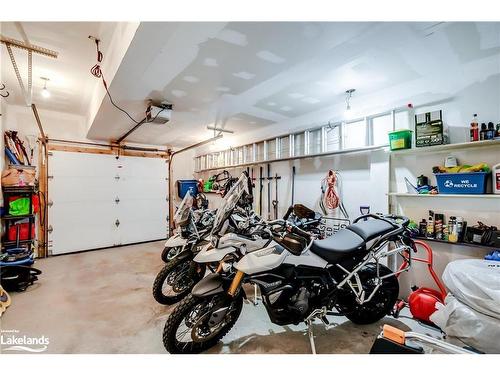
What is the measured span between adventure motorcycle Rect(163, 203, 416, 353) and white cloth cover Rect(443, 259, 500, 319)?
39cm

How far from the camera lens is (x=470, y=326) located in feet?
5.33

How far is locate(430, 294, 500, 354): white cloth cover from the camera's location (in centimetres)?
153

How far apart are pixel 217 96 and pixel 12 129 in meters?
4.39

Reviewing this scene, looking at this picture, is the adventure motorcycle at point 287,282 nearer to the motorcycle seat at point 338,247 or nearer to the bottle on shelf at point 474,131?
the motorcycle seat at point 338,247

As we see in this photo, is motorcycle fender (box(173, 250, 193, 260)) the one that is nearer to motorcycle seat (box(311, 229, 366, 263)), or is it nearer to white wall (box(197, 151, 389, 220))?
motorcycle seat (box(311, 229, 366, 263))

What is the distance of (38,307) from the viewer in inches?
102

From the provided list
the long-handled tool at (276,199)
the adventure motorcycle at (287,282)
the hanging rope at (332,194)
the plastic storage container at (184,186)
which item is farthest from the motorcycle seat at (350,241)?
the plastic storage container at (184,186)

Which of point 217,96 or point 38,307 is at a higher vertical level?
point 217,96

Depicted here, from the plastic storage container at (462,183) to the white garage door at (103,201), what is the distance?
5863 millimetres

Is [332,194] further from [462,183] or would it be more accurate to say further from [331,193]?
[462,183]

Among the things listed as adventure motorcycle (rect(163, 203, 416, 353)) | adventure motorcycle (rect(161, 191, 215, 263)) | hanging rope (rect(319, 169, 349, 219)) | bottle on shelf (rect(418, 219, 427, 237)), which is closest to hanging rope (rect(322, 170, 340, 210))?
hanging rope (rect(319, 169, 349, 219))

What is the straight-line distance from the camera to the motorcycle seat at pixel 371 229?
1968mm
